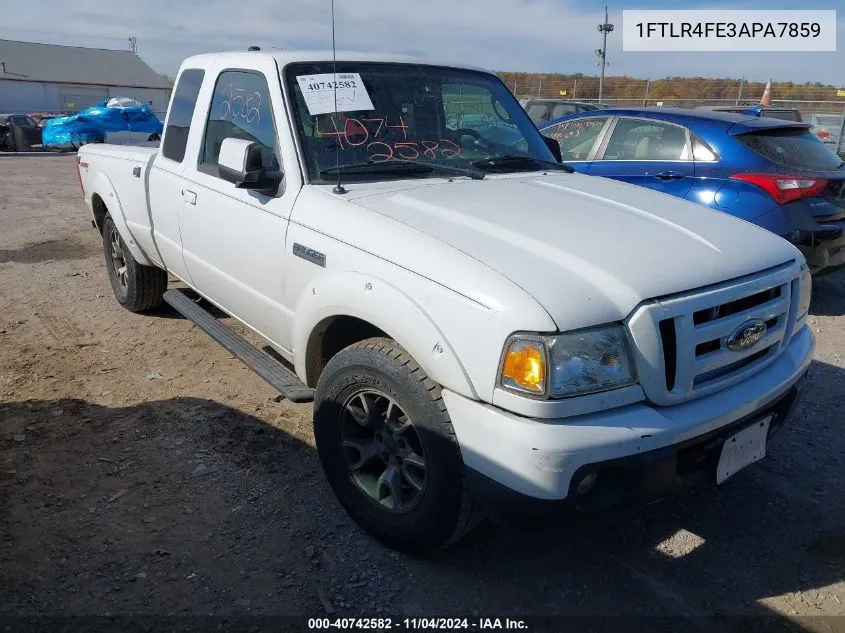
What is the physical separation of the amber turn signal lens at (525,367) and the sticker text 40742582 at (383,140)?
1532 mm

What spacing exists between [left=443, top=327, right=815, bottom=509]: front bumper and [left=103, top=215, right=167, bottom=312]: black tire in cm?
383

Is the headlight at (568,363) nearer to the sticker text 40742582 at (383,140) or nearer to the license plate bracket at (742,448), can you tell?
the license plate bracket at (742,448)

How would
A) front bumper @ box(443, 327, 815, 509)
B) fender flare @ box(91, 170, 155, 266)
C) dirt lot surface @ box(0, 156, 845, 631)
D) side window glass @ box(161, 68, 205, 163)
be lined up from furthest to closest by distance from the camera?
1. fender flare @ box(91, 170, 155, 266)
2. side window glass @ box(161, 68, 205, 163)
3. dirt lot surface @ box(0, 156, 845, 631)
4. front bumper @ box(443, 327, 815, 509)

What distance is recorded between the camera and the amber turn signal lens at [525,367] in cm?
202

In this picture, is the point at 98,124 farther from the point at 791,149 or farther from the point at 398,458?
the point at 398,458

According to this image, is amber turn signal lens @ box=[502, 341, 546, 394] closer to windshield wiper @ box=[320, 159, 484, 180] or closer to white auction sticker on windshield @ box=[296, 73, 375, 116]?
windshield wiper @ box=[320, 159, 484, 180]

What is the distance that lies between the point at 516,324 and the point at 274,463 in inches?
73.2

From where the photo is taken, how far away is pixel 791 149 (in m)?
5.81

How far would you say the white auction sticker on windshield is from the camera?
318 centimetres

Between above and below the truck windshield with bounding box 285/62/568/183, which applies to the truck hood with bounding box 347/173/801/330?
below

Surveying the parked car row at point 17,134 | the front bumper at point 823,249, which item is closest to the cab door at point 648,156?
the front bumper at point 823,249

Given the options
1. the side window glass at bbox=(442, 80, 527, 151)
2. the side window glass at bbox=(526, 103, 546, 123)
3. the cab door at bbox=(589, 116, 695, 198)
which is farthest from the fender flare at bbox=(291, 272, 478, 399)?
the side window glass at bbox=(526, 103, 546, 123)

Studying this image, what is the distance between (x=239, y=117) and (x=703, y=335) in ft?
8.54

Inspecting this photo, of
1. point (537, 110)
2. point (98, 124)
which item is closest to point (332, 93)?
point (537, 110)
